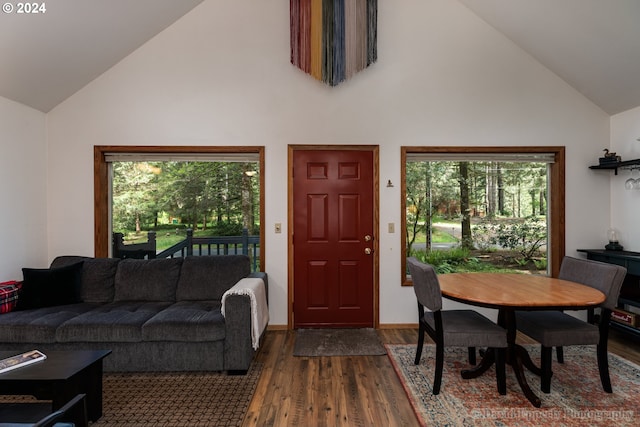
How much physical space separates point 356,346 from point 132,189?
3.04 meters

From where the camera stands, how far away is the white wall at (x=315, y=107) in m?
3.43

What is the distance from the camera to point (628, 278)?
316cm

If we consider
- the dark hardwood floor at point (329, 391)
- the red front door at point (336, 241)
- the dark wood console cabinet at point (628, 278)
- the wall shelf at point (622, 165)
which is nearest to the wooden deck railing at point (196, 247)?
the red front door at point (336, 241)

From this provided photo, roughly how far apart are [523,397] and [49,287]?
3922 millimetres

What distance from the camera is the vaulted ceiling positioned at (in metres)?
2.61

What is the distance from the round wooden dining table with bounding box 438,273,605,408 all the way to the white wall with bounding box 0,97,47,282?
3971 millimetres

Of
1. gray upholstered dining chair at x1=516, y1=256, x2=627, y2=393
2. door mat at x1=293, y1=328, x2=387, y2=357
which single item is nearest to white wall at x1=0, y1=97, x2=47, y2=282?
door mat at x1=293, y1=328, x2=387, y2=357

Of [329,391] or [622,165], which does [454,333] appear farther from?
[622,165]

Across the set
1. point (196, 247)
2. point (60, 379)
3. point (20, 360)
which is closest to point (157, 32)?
point (196, 247)

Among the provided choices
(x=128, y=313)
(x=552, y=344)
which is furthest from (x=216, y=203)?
(x=552, y=344)

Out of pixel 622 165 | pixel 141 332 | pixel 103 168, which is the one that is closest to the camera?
pixel 141 332

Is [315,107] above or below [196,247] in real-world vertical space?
A: above

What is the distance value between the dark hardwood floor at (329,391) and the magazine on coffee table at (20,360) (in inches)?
51.1

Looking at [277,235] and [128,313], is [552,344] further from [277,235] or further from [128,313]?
[128,313]
